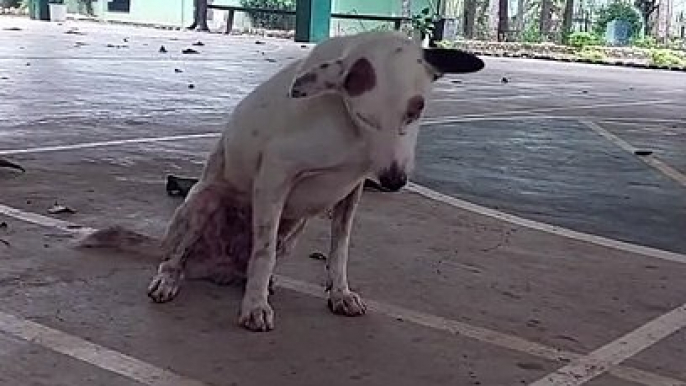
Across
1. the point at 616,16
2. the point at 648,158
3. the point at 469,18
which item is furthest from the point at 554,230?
the point at 469,18

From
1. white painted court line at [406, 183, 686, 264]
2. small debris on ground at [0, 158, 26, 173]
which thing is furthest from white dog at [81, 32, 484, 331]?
small debris on ground at [0, 158, 26, 173]

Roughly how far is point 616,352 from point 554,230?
→ 184 cm

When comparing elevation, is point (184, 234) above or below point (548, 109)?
above

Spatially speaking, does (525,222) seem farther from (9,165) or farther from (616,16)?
(616,16)

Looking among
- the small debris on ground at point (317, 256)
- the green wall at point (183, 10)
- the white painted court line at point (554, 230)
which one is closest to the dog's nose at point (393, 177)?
the small debris on ground at point (317, 256)

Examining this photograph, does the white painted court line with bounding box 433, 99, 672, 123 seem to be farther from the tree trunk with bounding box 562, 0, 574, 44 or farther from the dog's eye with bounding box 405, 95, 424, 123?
the tree trunk with bounding box 562, 0, 574, 44

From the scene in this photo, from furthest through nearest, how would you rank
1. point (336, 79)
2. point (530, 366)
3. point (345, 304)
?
point (345, 304) → point (530, 366) → point (336, 79)

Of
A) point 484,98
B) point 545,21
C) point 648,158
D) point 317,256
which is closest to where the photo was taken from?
point 317,256

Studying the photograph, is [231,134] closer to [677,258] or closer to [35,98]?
[677,258]

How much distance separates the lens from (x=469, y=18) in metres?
33.3

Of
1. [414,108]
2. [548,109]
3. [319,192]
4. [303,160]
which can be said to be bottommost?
[548,109]

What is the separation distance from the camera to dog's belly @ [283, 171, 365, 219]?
10.7ft

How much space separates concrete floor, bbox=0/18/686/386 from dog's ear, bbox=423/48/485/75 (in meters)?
0.82

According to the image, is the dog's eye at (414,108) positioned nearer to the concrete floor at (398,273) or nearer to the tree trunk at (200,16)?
the concrete floor at (398,273)
